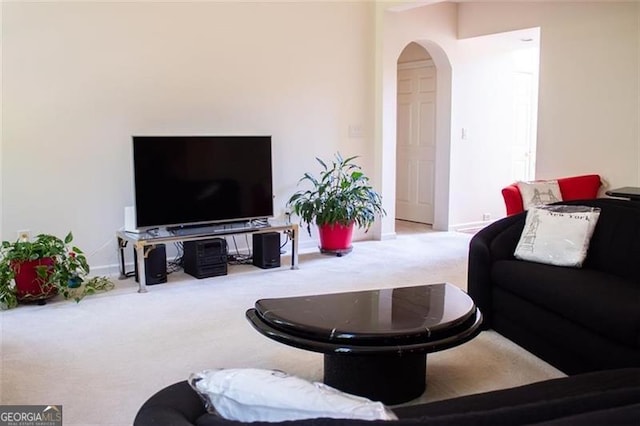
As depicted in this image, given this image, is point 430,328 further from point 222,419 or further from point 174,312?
point 174,312

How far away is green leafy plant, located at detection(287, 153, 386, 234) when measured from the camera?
5.66 metres

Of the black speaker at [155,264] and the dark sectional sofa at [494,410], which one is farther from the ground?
the dark sectional sofa at [494,410]

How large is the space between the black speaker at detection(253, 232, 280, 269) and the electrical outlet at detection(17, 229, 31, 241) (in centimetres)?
183

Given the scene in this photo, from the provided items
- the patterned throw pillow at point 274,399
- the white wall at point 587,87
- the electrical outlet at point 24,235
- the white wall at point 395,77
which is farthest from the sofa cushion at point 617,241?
the electrical outlet at point 24,235

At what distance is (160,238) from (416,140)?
421cm

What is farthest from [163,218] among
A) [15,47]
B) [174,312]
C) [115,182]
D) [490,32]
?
[490,32]

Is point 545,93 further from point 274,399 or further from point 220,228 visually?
point 274,399

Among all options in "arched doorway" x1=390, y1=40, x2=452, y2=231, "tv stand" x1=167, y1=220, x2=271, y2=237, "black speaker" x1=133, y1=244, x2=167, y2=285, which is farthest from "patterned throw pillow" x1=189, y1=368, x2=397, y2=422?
"arched doorway" x1=390, y1=40, x2=452, y2=231

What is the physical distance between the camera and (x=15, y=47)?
4.47 m

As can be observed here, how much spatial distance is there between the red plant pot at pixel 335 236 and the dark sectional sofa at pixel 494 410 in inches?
169

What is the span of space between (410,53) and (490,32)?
129 centimetres

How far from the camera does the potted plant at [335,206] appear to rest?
567cm

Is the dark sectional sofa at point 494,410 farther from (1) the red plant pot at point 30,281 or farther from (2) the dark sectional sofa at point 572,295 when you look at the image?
(1) the red plant pot at point 30,281

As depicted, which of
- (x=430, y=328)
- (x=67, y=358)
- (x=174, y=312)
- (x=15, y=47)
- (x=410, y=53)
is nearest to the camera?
(x=430, y=328)
